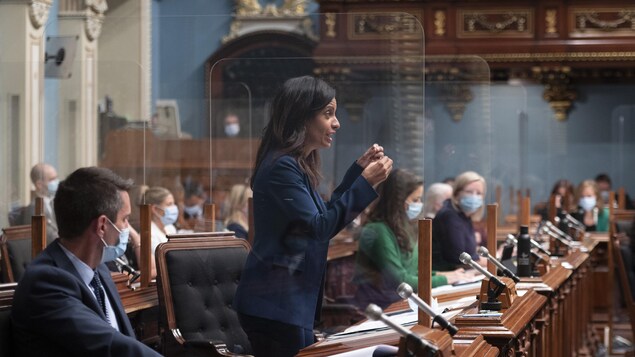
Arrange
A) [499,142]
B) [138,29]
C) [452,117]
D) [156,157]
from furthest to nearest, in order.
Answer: [499,142] → [452,117] → [156,157] → [138,29]

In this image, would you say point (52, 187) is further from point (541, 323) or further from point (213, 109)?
point (541, 323)

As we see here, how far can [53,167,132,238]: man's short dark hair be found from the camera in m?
3.56

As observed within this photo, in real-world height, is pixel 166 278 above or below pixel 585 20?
below

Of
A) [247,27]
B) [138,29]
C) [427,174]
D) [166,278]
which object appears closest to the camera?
[166,278]

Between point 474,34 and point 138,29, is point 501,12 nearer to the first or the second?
point 474,34

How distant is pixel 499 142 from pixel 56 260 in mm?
8053

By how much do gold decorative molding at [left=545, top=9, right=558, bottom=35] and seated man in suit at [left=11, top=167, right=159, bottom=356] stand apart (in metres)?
10.9

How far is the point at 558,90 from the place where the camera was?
1516 centimetres

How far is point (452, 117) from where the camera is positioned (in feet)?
29.0

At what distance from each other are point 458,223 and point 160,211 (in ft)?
5.94

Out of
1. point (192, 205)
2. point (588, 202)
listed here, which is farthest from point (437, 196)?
point (588, 202)

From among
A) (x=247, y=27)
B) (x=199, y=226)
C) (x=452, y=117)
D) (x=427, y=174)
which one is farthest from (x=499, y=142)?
(x=247, y=27)

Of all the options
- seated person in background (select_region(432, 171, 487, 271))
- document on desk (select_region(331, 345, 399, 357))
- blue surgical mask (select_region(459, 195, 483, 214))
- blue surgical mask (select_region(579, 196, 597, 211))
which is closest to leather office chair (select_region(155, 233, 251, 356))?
document on desk (select_region(331, 345, 399, 357))

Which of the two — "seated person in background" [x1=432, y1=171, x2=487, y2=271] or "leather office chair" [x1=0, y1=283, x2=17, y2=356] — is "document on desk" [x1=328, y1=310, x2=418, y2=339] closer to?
"leather office chair" [x1=0, y1=283, x2=17, y2=356]
